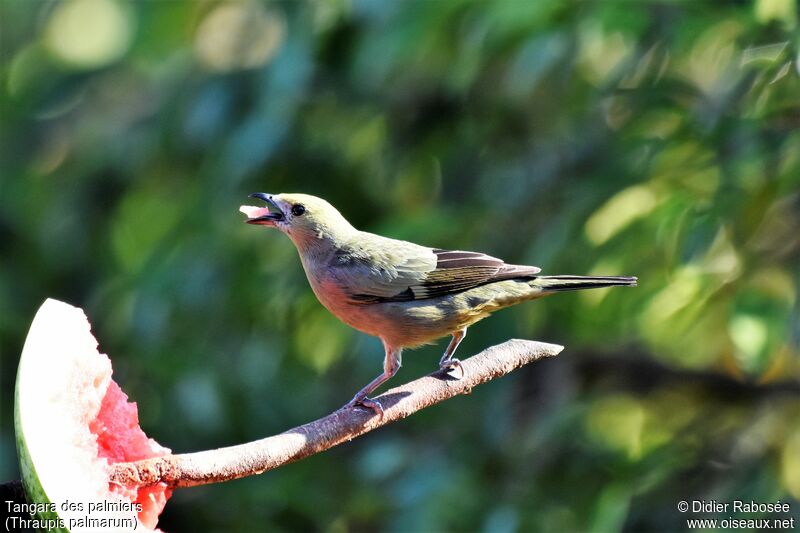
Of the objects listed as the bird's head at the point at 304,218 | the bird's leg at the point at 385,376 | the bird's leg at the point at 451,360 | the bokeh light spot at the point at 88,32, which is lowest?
the bird's leg at the point at 385,376

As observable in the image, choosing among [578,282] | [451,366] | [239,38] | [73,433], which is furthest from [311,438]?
[239,38]

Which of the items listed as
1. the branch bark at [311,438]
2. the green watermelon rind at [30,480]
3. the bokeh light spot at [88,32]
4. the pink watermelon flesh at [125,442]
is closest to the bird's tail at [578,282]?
the branch bark at [311,438]

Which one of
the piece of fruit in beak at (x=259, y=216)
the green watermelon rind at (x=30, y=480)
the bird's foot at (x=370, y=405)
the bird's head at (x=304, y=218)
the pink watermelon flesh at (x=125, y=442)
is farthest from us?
the bird's head at (x=304, y=218)

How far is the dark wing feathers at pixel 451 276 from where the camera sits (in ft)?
9.49

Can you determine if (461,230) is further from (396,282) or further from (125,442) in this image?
(125,442)

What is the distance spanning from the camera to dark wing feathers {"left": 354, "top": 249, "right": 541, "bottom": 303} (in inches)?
114

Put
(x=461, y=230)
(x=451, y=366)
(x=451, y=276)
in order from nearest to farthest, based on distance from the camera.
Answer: (x=451, y=366), (x=451, y=276), (x=461, y=230)

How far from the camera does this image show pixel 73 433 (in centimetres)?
211

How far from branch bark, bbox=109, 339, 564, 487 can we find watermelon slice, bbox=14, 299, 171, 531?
0.08 meters

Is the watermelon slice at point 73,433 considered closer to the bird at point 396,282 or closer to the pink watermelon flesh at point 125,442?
the pink watermelon flesh at point 125,442

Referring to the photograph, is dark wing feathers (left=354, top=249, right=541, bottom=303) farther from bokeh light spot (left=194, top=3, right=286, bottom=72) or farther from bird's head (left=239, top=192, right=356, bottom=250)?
bokeh light spot (left=194, top=3, right=286, bottom=72)

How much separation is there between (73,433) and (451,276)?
1.25 metres

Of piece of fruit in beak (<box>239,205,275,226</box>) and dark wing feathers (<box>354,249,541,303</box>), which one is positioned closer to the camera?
Answer: piece of fruit in beak (<box>239,205,275,226</box>)

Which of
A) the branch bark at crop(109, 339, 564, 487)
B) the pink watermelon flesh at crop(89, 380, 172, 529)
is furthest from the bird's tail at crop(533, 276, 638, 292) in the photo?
the pink watermelon flesh at crop(89, 380, 172, 529)
